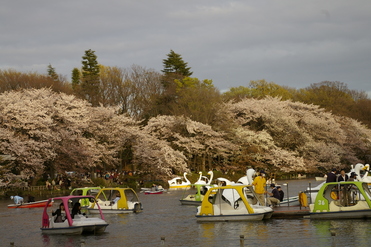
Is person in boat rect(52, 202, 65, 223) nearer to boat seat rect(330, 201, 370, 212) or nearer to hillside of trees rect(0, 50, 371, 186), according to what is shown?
boat seat rect(330, 201, 370, 212)

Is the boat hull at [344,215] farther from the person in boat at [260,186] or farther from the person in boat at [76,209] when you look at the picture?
the person in boat at [76,209]

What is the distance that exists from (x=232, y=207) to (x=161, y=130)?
4894 cm

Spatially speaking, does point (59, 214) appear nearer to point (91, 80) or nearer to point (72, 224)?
point (72, 224)

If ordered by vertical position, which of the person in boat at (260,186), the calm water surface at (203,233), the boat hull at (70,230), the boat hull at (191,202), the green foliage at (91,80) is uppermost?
the green foliage at (91,80)

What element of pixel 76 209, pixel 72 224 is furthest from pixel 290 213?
pixel 72 224

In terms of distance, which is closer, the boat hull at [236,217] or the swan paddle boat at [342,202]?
the swan paddle boat at [342,202]

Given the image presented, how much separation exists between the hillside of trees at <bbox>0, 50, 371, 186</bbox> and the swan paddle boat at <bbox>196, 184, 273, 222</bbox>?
106 feet

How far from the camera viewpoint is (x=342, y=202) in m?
26.7

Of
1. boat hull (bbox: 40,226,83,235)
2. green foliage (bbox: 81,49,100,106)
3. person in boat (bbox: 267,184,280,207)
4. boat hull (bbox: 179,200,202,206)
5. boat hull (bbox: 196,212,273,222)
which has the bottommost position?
boat hull (bbox: 40,226,83,235)

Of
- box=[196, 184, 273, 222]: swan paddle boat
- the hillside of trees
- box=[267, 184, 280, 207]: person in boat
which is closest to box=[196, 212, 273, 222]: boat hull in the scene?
box=[196, 184, 273, 222]: swan paddle boat

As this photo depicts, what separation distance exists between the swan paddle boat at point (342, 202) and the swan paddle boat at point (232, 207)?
8.75 feet

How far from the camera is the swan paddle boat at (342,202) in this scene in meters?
25.6

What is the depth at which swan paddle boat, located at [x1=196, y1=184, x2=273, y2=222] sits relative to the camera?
27.5 m

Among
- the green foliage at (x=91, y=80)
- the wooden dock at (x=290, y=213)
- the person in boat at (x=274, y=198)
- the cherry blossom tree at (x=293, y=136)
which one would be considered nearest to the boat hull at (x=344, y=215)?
the wooden dock at (x=290, y=213)
